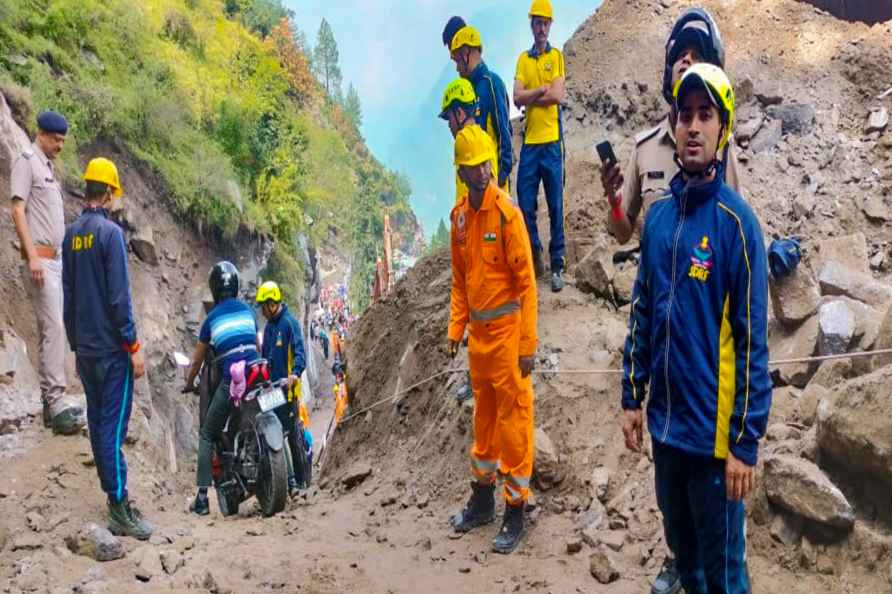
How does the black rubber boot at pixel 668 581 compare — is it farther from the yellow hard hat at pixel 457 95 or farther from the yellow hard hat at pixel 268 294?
the yellow hard hat at pixel 268 294

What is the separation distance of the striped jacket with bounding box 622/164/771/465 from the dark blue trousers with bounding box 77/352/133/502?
11.1ft

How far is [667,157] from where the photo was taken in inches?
138

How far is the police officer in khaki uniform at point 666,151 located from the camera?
11.3 feet

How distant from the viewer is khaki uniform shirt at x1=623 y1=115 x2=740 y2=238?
3498 mm

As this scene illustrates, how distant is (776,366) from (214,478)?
4.77 metres

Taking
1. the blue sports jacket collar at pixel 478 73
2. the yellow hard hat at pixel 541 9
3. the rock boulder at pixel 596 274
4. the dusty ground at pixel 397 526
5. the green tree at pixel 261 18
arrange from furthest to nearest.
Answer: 1. the green tree at pixel 261 18
2. the rock boulder at pixel 596 274
3. the yellow hard hat at pixel 541 9
4. the blue sports jacket collar at pixel 478 73
5. the dusty ground at pixel 397 526

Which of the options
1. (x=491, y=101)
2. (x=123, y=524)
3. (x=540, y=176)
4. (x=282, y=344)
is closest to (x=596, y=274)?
(x=540, y=176)

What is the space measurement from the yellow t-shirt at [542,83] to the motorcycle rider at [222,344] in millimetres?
3022

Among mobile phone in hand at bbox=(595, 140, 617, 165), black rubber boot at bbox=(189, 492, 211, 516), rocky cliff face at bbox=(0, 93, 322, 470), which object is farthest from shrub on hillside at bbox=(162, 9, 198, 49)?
mobile phone in hand at bbox=(595, 140, 617, 165)

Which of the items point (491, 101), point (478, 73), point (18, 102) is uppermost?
point (18, 102)

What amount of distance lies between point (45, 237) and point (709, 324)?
5020 mm

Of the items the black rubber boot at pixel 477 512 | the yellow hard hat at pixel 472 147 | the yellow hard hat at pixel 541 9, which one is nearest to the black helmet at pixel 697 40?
the yellow hard hat at pixel 472 147

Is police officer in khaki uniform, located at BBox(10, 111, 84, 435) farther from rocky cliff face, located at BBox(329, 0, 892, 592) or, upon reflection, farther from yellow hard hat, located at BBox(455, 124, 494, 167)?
yellow hard hat, located at BBox(455, 124, 494, 167)

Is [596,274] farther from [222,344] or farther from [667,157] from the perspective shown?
[222,344]
